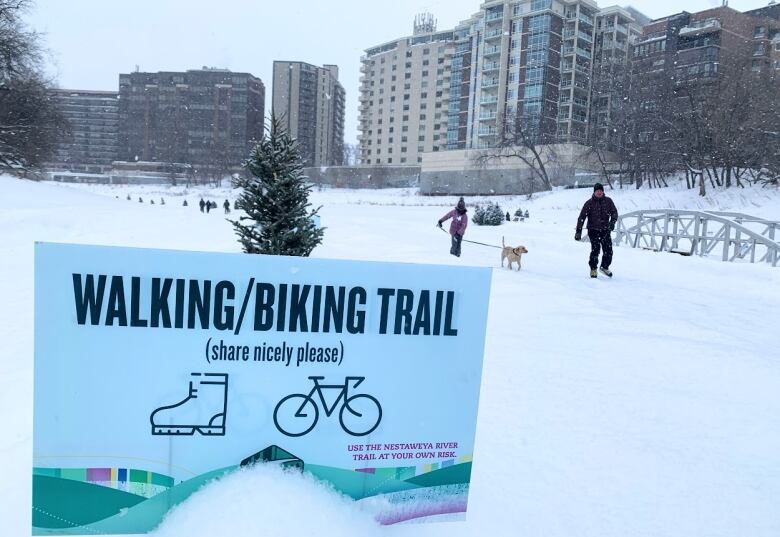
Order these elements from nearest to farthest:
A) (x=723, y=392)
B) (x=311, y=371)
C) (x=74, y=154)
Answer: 1. (x=311, y=371)
2. (x=723, y=392)
3. (x=74, y=154)

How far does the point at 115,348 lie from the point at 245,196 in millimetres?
7301

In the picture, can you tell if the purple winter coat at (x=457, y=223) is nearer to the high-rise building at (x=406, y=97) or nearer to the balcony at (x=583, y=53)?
the balcony at (x=583, y=53)

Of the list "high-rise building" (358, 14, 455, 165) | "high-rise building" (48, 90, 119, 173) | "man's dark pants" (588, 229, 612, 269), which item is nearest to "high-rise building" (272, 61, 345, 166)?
"high-rise building" (358, 14, 455, 165)

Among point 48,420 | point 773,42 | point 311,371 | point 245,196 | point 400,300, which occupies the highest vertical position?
point 773,42

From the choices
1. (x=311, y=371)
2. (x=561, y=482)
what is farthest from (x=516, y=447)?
(x=311, y=371)

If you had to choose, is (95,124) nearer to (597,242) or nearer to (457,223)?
(457,223)

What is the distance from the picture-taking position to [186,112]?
103250 millimetres

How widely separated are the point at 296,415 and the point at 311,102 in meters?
113

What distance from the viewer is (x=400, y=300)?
1910 mm

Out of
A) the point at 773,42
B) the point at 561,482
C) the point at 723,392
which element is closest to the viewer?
the point at 561,482

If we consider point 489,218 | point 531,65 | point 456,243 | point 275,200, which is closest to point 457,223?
point 456,243

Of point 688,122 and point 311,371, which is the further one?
point 688,122

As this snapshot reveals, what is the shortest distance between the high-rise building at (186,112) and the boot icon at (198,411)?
332ft

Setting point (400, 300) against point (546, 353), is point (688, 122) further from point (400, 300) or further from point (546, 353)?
point (400, 300)
